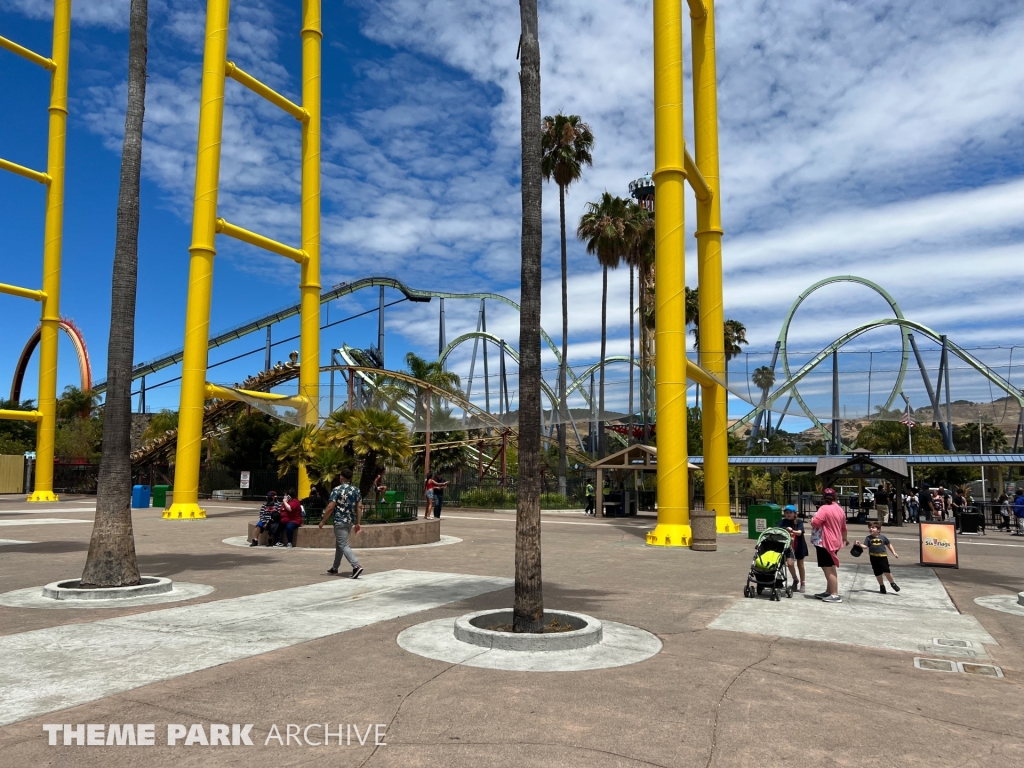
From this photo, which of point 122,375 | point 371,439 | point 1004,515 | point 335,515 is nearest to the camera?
point 122,375

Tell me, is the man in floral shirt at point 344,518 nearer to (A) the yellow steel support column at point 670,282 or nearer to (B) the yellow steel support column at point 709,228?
(A) the yellow steel support column at point 670,282

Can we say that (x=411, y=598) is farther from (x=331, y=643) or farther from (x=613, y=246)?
(x=613, y=246)

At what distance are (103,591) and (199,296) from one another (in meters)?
18.2

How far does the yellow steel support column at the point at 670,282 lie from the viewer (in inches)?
709

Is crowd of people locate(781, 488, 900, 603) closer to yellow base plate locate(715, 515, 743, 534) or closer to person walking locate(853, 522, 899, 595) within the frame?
person walking locate(853, 522, 899, 595)

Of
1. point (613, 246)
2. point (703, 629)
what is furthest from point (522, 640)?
point (613, 246)

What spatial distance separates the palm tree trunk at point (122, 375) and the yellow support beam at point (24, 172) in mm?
27929

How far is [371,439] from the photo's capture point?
59.7 ft

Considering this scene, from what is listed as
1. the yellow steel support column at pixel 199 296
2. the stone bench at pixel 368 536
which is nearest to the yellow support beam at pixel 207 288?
the yellow steel support column at pixel 199 296

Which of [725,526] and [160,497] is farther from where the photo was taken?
[160,497]

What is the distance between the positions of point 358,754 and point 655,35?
748 inches

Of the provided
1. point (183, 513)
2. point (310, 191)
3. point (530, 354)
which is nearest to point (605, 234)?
point (310, 191)

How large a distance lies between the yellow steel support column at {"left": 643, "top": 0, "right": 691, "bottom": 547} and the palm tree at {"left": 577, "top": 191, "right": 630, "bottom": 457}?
21.5 meters

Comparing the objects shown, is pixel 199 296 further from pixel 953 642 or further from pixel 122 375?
pixel 953 642
